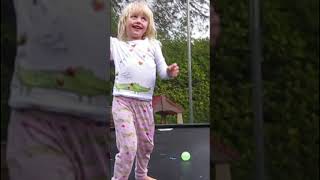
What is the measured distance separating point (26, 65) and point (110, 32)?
425mm

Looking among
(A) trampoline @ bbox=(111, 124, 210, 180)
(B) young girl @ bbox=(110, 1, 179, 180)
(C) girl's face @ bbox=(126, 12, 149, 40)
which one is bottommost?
(A) trampoline @ bbox=(111, 124, 210, 180)

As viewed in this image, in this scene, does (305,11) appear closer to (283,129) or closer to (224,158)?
(283,129)

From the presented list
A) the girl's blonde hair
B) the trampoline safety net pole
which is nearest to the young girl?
the girl's blonde hair

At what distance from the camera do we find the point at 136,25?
301 centimetres

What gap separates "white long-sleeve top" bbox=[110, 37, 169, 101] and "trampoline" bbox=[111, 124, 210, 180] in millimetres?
218

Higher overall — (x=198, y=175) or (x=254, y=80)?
(x=254, y=80)

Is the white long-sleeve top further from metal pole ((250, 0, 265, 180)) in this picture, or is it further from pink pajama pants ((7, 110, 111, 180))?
metal pole ((250, 0, 265, 180))

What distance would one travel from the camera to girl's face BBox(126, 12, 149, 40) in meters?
3.01

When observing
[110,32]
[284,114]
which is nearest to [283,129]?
[284,114]

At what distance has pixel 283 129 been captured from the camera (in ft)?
10.8

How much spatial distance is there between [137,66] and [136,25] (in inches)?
8.0

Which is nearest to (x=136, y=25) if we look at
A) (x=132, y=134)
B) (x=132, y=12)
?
(x=132, y=12)

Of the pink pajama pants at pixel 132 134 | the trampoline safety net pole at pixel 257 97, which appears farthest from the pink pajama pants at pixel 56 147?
the trampoline safety net pole at pixel 257 97

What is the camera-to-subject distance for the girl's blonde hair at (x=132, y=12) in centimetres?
299
